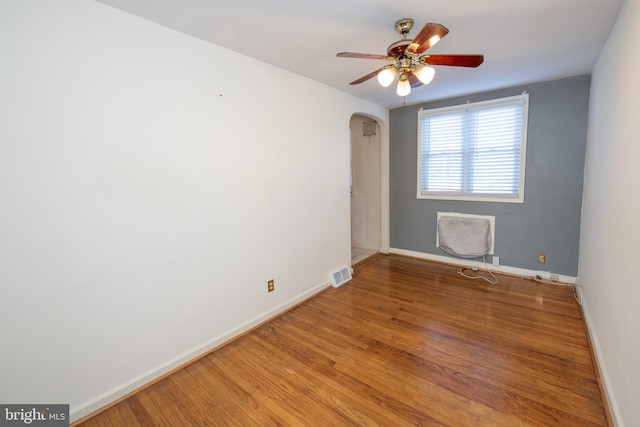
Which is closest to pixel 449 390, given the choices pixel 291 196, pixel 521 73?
pixel 291 196

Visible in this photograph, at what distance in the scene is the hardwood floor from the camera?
5.44 feet

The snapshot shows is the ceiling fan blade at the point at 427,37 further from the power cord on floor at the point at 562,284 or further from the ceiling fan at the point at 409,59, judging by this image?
the power cord on floor at the point at 562,284

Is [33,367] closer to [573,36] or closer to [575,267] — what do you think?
[573,36]

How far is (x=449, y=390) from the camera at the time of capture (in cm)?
182

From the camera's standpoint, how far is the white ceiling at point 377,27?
170 centimetres

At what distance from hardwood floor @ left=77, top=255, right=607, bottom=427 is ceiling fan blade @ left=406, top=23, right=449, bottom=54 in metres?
2.15

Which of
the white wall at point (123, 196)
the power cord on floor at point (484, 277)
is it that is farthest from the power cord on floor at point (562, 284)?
the white wall at point (123, 196)

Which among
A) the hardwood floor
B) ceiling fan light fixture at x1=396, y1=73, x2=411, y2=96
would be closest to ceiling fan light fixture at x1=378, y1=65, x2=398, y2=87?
ceiling fan light fixture at x1=396, y1=73, x2=411, y2=96

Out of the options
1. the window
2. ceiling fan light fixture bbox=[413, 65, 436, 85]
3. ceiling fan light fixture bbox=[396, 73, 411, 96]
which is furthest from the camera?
the window

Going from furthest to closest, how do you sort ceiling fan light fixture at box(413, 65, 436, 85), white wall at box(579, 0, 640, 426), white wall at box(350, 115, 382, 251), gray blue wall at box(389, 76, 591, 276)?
white wall at box(350, 115, 382, 251) → gray blue wall at box(389, 76, 591, 276) → ceiling fan light fixture at box(413, 65, 436, 85) → white wall at box(579, 0, 640, 426)

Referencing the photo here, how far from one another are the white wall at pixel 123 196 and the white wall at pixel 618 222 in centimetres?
245

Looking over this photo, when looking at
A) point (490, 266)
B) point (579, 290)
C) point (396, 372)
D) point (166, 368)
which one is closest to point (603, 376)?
point (396, 372)

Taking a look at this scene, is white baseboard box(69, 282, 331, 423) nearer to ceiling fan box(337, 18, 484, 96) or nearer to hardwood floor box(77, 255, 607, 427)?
hardwood floor box(77, 255, 607, 427)

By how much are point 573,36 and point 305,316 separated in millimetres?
3276
